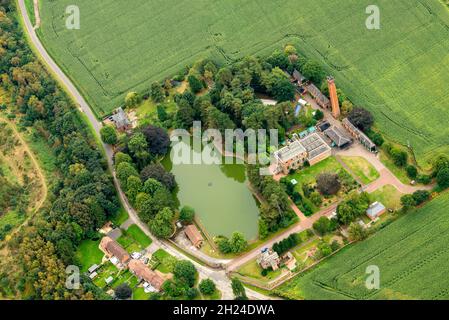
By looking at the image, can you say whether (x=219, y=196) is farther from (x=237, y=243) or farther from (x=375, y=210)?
(x=375, y=210)


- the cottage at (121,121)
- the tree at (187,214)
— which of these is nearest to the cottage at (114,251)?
the tree at (187,214)

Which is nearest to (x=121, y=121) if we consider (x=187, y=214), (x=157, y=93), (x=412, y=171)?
(x=157, y=93)

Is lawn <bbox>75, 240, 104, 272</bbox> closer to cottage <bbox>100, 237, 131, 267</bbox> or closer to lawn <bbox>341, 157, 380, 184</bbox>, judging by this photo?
cottage <bbox>100, 237, 131, 267</bbox>

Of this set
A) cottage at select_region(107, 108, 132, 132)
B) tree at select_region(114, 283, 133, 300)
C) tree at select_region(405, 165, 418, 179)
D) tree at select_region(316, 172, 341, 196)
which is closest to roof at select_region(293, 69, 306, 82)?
tree at select_region(316, 172, 341, 196)

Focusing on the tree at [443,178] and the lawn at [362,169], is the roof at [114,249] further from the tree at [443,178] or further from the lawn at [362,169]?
the tree at [443,178]

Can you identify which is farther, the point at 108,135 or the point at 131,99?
the point at 131,99
